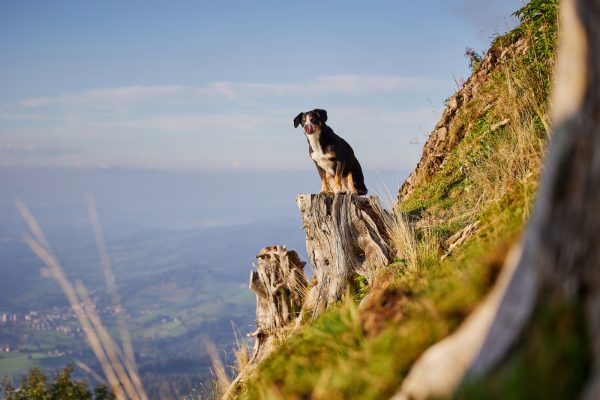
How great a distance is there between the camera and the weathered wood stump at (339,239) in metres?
8.70

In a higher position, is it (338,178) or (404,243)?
(338,178)

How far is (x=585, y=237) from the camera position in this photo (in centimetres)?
195

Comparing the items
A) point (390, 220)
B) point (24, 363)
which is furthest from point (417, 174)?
point (24, 363)

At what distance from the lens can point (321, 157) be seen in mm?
10141

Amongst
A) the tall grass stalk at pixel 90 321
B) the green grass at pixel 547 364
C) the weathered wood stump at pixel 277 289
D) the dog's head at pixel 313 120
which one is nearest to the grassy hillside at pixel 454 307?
the green grass at pixel 547 364

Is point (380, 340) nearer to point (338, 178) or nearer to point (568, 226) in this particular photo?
point (568, 226)

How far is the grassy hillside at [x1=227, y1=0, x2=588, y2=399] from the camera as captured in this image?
2.04m

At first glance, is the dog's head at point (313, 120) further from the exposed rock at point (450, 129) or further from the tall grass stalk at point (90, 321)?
the tall grass stalk at point (90, 321)

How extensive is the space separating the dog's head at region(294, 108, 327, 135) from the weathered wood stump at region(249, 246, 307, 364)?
2329 mm

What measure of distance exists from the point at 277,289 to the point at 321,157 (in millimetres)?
2632

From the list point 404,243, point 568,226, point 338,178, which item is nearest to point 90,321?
point 568,226

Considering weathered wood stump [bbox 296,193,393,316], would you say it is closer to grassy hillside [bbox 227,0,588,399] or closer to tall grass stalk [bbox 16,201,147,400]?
grassy hillside [bbox 227,0,588,399]

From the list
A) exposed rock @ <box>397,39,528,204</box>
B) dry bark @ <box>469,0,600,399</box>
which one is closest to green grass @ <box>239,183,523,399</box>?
dry bark @ <box>469,0,600,399</box>

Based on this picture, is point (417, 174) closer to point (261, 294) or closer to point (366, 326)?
point (261, 294)
